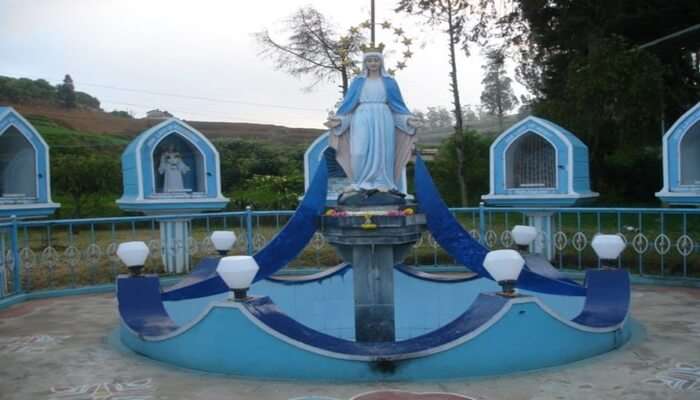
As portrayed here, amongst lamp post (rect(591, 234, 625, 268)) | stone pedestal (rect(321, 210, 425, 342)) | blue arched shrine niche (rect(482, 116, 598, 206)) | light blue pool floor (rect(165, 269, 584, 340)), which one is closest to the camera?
lamp post (rect(591, 234, 625, 268))

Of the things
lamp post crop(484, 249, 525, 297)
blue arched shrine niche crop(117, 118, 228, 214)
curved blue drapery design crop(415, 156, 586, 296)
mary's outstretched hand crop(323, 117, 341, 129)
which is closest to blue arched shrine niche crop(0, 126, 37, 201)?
blue arched shrine niche crop(117, 118, 228, 214)

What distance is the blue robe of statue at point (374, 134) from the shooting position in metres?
6.59

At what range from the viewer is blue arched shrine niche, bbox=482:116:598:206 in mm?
10016

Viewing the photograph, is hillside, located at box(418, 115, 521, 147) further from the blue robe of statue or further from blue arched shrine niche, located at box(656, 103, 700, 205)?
the blue robe of statue

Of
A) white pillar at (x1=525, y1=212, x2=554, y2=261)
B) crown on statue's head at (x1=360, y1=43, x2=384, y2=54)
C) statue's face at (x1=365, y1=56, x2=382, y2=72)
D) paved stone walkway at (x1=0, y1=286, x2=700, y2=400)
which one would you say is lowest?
paved stone walkway at (x1=0, y1=286, x2=700, y2=400)

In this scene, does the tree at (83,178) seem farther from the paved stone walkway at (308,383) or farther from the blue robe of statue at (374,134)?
the blue robe of statue at (374,134)

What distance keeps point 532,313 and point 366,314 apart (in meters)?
1.81

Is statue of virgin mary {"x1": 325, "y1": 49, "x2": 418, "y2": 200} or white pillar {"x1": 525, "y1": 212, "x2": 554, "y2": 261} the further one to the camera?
white pillar {"x1": 525, "y1": 212, "x2": 554, "y2": 261}

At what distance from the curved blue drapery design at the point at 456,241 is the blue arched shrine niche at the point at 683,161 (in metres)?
3.35

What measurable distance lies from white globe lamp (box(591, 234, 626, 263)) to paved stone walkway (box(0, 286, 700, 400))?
82 centimetres

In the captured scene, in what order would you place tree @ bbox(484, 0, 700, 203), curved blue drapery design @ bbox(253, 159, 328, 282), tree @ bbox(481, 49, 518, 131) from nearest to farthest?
curved blue drapery design @ bbox(253, 159, 328, 282) < tree @ bbox(484, 0, 700, 203) < tree @ bbox(481, 49, 518, 131)

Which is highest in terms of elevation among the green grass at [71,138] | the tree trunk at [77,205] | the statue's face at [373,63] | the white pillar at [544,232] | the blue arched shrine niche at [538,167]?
the green grass at [71,138]

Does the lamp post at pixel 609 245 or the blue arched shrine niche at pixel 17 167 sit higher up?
the blue arched shrine niche at pixel 17 167

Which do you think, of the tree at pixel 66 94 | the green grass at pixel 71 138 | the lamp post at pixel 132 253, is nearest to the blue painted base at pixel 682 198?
the lamp post at pixel 132 253
